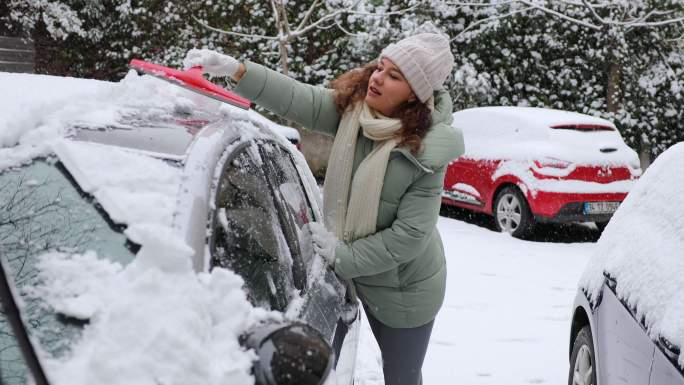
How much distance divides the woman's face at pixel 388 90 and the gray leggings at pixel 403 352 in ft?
2.62

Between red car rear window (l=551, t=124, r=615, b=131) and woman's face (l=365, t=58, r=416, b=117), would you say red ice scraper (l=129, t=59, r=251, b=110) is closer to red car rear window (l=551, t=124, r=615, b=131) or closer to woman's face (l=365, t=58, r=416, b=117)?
woman's face (l=365, t=58, r=416, b=117)

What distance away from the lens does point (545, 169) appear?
7.25 metres

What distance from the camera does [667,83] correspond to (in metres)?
11.8

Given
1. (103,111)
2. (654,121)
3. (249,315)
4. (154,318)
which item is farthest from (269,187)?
(654,121)

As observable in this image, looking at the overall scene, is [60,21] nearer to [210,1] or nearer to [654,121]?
[210,1]

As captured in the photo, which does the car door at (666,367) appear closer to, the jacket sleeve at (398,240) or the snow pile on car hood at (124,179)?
the jacket sleeve at (398,240)

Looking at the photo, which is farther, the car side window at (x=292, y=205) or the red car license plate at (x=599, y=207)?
the red car license plate at (x=599, y=207)

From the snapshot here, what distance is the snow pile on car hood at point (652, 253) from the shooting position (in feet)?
6.73

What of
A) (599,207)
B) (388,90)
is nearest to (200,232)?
(388,90)

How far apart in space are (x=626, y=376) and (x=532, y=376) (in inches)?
67.5

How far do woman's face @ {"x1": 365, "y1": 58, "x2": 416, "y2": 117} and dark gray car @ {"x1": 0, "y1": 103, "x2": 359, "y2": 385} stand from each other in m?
0.51

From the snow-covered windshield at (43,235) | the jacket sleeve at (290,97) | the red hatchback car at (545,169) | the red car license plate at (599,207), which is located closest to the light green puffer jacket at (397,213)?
the jacket sleeve at (290,97)

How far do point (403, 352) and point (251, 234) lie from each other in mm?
1059

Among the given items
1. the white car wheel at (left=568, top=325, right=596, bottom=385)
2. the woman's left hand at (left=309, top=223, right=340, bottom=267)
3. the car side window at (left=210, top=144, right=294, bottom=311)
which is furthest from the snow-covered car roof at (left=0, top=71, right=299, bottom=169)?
the white car wheel at (left=568, top=325, right=596, bottom=385)
